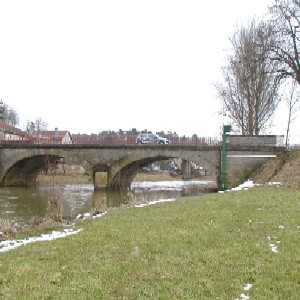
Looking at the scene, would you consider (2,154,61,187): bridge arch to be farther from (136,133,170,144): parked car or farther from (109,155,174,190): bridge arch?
(136,133,170,144): parked car

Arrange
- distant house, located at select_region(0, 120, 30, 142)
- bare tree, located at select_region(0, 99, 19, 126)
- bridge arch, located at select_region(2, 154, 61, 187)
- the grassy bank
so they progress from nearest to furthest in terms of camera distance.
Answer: the grassy bank, bridge arch, located at select_region(2, 154, 61, 187), distant house, located at select_region(0, 120, 30, 142), bare tree, located at select_region(0, 99, 19, 126)

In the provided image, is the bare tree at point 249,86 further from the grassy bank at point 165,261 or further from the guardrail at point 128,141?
the grassy bank at point 165,261

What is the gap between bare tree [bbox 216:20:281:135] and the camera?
29.7 m

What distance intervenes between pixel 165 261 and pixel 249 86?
1038 inches

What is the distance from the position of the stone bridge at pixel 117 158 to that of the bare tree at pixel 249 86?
3214 millimetres

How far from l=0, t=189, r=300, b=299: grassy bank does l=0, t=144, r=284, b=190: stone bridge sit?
1927 centimetres

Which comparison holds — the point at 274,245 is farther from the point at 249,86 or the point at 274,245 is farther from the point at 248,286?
the point at 249,86

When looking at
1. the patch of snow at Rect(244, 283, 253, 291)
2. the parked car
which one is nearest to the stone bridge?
the parked car

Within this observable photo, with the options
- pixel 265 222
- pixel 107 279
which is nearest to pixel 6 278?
pixel 107 279

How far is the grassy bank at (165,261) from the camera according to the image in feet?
16.5

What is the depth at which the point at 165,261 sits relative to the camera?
6336mm

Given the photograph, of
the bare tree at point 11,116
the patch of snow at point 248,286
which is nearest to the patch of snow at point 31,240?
the patch of snow at point 248,286

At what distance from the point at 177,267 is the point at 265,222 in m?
4.15

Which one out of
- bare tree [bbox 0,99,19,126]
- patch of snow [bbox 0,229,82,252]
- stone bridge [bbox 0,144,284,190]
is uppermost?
bare tree [bbox 0,99,19,126]
